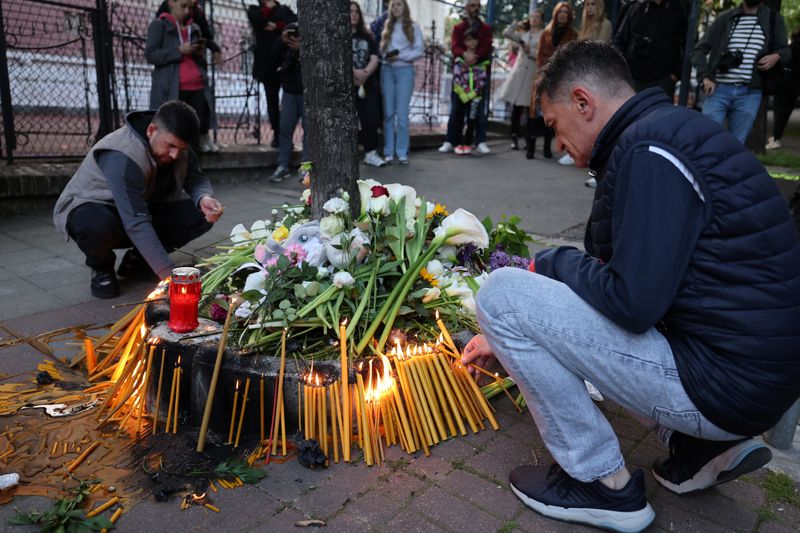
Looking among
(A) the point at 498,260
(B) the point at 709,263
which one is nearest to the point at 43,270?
(A) the point at 498,260

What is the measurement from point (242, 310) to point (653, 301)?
159cm

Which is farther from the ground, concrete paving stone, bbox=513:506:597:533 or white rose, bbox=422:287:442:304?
white rose, bbox=422:287:442:304

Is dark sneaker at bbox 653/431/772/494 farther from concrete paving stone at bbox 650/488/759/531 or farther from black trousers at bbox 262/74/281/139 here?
black trousers at bbox 262/74/281/139

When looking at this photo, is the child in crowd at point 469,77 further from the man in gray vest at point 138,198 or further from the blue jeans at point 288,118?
the man in gray vest at point 138,198

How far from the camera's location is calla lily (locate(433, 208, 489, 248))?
2949 millimetres

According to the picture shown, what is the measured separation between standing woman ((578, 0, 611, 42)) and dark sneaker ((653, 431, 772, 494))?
6.64 m

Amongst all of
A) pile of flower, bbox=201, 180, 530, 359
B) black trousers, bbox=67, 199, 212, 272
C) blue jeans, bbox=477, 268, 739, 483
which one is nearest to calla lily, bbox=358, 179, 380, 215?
pile of flower, bbox=201, 180, 530, 359

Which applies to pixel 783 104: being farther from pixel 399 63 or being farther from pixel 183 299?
pixel 183 299

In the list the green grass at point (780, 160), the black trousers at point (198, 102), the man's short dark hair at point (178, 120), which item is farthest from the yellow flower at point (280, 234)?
the green grass at point (780, 160)

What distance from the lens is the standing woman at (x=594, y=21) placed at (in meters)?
7.71

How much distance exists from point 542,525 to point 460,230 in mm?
1370

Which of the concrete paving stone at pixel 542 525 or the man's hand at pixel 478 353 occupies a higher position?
the man's hand at pixel 478 353

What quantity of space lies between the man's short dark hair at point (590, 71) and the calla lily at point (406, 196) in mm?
1143

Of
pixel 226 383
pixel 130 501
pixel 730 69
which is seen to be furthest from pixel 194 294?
pixel 730 69
